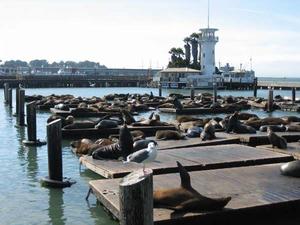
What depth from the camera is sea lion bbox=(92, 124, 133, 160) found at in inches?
379

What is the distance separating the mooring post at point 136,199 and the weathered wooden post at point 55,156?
16.9 ft

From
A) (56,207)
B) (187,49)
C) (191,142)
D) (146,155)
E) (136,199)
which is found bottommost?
(56,207)

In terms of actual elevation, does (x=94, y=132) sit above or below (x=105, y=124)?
below

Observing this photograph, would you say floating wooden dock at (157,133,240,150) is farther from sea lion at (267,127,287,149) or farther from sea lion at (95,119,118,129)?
sea lion at (95,119,118,129)

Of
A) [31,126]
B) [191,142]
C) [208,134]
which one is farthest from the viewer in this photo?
[31,126]

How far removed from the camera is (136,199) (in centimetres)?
385

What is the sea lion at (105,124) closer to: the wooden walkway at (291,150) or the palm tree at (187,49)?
the wooden walkway at (291,150)

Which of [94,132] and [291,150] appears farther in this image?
[94,132]

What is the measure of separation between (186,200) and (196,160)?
325cm

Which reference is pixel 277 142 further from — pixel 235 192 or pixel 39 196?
pixel 39 196

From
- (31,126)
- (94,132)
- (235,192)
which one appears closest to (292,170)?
(235,192)

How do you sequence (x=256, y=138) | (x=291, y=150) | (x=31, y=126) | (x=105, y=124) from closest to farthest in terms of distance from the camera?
(x=291, y=150), (x=256, y=138), (x=31, y=126), (x=105, y=124)

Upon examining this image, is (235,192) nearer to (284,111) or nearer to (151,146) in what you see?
(151,146)

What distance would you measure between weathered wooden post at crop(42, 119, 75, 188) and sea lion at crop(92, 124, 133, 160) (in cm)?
107
